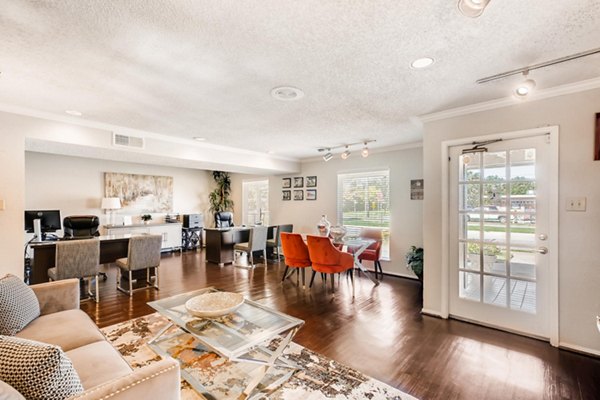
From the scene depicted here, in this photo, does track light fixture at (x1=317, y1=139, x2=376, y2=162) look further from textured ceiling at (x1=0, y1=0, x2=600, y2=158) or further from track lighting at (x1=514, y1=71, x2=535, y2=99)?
track lighting at (x1=514, y1=71, x2=535, y2=99)

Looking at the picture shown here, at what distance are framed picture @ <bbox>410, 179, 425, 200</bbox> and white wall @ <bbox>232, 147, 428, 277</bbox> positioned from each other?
61 mm

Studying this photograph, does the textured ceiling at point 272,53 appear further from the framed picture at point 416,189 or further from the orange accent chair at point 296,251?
the framed picture at point 416,189

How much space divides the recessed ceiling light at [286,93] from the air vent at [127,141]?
2.51 m

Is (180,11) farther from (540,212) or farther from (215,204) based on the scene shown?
(215,204)

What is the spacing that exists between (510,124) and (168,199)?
A: 7755 mm

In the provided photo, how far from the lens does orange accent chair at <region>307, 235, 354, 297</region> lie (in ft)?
13.0

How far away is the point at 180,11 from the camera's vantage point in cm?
158

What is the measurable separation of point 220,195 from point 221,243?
3010 millimetres

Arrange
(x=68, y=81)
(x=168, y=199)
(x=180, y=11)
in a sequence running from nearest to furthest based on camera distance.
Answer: (x=180, y=11), (x=68, y=81), (x=168, y=199)

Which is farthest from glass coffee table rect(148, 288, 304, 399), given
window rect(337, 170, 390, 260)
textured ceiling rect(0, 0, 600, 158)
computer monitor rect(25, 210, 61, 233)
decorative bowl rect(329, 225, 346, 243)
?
computer monitor rect(25, 210, 61, 233)

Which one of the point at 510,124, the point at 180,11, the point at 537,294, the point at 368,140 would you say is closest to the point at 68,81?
the point at 180,11

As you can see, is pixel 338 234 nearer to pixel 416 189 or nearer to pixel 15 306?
pixel 416 189

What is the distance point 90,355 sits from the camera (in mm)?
1607

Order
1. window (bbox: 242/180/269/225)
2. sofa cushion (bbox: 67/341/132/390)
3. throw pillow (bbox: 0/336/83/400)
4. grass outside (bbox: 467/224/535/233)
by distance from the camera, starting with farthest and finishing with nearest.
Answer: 1. window (bbox: 242/180/269/225)
2. grass outside (bbox: 467/224/535/233)
3. sofa cushion (bbox: 67/341/132/390)
4. throw pillow (bbox: 0/336/83/400)
